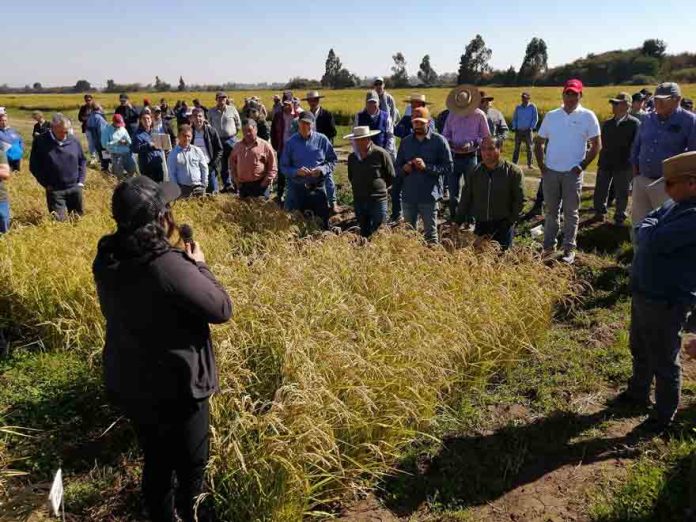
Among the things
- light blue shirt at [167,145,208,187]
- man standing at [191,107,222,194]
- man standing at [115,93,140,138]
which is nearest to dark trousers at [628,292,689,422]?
light blue shirt at [167,145,208,187]

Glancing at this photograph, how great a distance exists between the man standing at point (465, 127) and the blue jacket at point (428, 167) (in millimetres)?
1469

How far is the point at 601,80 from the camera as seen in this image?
249 ft

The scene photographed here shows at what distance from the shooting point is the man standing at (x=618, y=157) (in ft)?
25.3

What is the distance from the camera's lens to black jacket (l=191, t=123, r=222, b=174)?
961 cm

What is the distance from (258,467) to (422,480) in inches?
40.6

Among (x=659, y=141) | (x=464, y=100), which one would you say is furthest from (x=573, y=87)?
(x=464, y=100)

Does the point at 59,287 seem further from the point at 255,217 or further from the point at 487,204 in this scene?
the point at 487,204

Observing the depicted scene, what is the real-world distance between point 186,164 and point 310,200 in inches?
72.8

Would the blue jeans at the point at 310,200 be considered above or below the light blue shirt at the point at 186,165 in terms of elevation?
below

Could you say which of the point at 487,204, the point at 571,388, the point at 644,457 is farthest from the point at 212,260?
the point at 644,457

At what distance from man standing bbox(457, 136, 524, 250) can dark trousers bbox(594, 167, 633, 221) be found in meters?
2.80

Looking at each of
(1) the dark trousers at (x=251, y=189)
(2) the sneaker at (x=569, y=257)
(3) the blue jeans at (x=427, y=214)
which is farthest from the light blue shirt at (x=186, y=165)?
(2) the sneaker at (x=569, y=257)

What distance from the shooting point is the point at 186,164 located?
7.46 metres

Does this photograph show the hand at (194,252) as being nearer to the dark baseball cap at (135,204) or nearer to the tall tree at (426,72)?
the dark baseball cap at (135,204)
